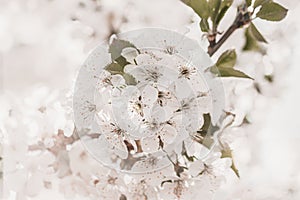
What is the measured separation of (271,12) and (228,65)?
0.08 metres

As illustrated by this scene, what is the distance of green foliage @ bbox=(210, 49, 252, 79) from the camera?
0.59 meters

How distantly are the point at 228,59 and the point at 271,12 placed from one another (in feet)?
0.24

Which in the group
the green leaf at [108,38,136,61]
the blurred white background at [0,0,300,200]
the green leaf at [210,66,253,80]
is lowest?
the blurred white background at [0,0,300,200]

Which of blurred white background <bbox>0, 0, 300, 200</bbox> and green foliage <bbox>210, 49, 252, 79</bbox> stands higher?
green foliage <bbox>210, 49, 252, 79</bbox>

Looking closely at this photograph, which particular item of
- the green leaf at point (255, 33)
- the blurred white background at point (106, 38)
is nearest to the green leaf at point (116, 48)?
Result: the blurred white background at point (106, 38)

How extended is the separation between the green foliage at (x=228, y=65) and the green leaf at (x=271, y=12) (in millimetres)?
53

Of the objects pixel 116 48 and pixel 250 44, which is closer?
pixel 116 48

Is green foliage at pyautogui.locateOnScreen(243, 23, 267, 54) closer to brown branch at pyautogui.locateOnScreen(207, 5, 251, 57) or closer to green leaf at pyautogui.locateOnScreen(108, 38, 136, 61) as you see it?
brown branch at pyautogui.locateOnScreen(207, 5, 251, 57)

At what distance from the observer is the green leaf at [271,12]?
613 millimetres

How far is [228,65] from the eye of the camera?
613 mm

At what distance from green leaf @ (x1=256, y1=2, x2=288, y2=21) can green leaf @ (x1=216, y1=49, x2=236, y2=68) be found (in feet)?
0.17

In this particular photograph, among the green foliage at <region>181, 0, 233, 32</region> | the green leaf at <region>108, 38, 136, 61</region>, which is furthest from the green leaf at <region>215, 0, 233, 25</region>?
the green leaf at <region>108, 38, 136, 61</region>

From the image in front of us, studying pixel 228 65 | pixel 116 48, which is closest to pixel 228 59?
pixel 228 65

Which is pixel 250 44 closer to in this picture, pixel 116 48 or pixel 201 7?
pixel 201 7
